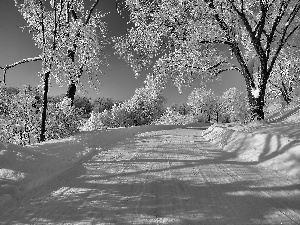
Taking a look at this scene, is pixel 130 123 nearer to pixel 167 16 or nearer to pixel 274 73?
pixel 274 73

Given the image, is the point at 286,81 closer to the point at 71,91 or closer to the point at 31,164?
the point at 71,91

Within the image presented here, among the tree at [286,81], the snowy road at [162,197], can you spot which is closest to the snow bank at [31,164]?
the snowy road at [162,197]

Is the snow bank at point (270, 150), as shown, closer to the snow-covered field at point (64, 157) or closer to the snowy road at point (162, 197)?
the snow-covered field at point (64, 157)

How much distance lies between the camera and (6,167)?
16.0 ft

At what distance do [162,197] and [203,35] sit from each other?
35.5 ft

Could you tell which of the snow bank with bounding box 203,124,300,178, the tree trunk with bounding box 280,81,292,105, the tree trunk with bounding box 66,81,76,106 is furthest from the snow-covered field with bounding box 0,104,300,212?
the tree trunk with bounding box 280,81,292,105

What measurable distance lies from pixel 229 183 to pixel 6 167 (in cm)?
395

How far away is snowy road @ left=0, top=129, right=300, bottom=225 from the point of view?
329 centimetres

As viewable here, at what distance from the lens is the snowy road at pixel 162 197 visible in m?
3.29

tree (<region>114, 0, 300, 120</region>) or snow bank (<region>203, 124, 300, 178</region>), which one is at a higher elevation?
tree (<region>114, 0, 300, 120</region>)

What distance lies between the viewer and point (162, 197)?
3.98m

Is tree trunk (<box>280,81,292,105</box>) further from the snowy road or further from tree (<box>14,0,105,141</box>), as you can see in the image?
the snowy road

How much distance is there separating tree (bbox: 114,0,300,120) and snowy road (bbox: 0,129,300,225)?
8398 mm

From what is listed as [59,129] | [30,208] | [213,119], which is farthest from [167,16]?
[213,119]
